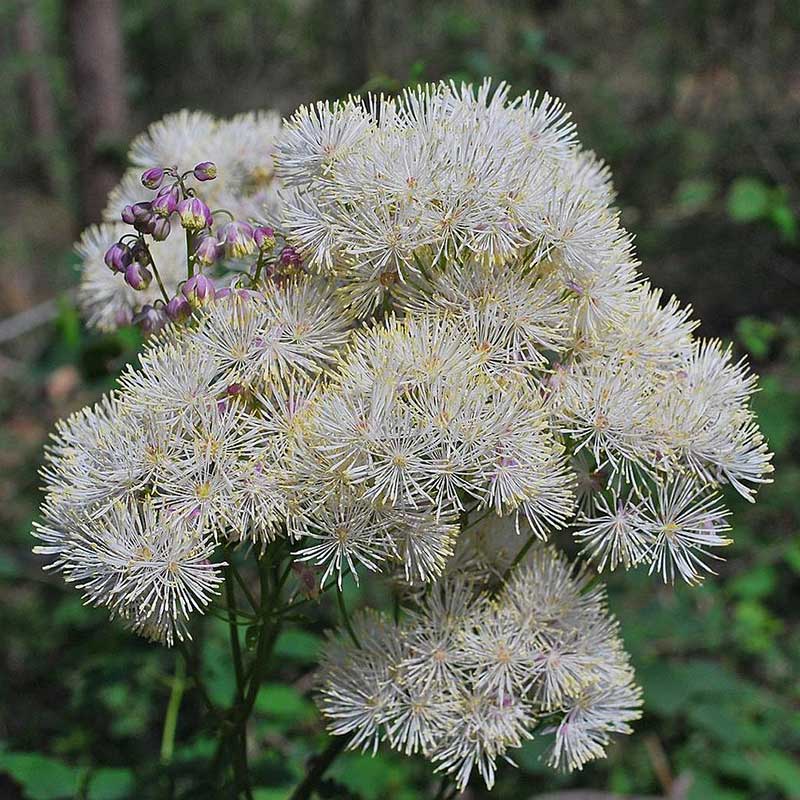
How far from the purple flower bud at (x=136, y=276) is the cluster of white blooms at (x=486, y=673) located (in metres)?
0.56

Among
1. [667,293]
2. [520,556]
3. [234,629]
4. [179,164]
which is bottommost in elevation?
[234,629]

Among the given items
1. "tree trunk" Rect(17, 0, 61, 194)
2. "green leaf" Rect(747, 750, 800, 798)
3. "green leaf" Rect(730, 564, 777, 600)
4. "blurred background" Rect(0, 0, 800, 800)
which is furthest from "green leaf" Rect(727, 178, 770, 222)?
"tree trunk" Rect(17, 0, 61, 194)

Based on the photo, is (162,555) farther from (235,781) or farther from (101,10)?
(101,10)

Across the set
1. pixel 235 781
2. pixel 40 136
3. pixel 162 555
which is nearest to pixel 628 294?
pixel 162 555

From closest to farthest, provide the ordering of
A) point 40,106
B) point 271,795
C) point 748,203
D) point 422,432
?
point 422,432 < point 271,795 < point 748,203 < point 40,106

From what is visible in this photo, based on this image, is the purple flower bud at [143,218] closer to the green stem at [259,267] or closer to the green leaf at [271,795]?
the green stem at [259,267]

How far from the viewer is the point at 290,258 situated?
3.86 ft

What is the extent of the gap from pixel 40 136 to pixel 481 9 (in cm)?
706

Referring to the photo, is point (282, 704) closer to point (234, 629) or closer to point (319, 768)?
point (319, 768)

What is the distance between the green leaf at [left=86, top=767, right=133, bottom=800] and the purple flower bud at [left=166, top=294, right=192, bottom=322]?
931 mm

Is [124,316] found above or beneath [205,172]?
beneath

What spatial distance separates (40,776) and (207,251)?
1.02 metres

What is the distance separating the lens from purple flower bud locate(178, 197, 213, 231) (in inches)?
47.6

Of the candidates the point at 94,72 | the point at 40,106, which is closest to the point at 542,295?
the point at 94,72
